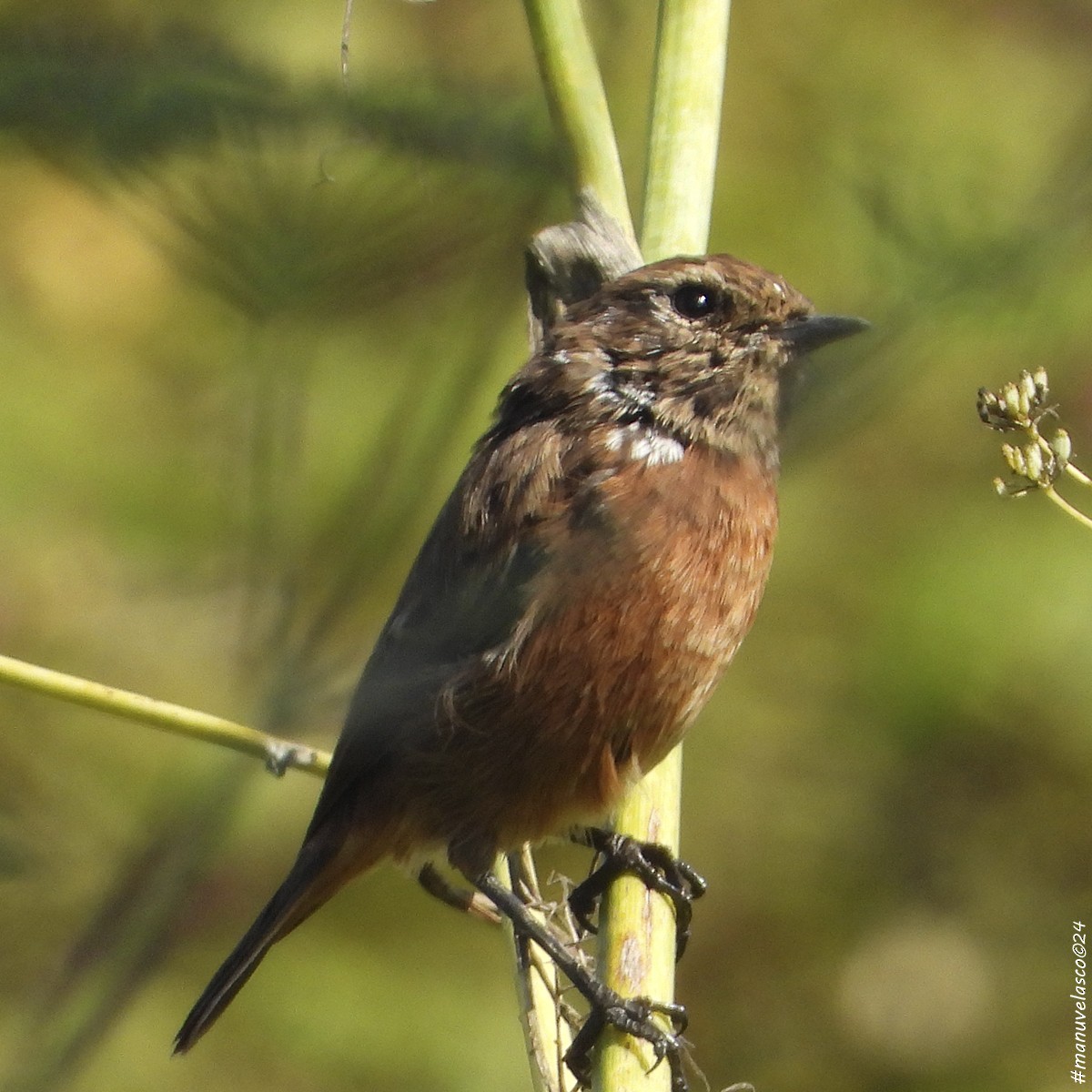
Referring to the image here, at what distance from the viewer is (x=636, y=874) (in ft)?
9.25

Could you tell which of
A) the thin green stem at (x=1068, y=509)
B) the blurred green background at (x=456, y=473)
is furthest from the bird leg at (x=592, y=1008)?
the thin green stem at (x=1068, y=509)

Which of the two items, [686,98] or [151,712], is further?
[686,98]

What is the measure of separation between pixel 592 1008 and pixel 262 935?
1.15 metres

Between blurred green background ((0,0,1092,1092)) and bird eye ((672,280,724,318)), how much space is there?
270 millimetres

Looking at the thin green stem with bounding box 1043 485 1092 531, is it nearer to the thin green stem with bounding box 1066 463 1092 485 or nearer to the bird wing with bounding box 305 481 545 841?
the thin green stem with bounding box 1066 463 1092 485

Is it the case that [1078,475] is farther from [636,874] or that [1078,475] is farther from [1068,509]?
[636,874]

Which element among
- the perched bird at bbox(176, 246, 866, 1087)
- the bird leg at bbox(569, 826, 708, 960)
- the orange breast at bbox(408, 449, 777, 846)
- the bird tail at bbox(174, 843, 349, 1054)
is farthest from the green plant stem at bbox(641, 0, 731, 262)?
the bird tail at bbox(174, 843, 349, 1054)

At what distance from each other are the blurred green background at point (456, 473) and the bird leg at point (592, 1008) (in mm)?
490

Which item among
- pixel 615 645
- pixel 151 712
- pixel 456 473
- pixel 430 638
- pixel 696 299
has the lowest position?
pixel 151 712

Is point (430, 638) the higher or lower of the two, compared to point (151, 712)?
higher

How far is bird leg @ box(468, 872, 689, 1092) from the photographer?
248 centimetres

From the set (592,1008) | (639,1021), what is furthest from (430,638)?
(639,1021)

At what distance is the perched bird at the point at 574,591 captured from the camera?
3188mm

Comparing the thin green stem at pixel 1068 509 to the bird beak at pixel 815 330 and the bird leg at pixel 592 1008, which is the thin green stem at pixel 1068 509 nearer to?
the bird leg at pixel 592 1008
